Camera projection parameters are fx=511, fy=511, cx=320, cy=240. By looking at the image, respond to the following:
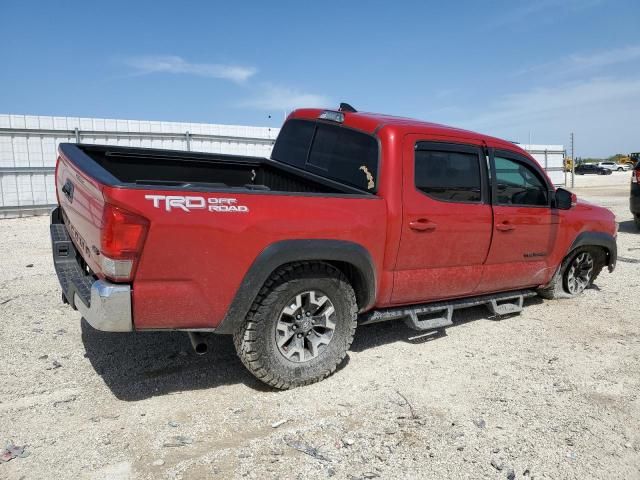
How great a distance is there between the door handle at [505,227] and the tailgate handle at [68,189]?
11.3ft

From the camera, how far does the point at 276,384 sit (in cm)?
345

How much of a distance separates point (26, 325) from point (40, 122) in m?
10.9

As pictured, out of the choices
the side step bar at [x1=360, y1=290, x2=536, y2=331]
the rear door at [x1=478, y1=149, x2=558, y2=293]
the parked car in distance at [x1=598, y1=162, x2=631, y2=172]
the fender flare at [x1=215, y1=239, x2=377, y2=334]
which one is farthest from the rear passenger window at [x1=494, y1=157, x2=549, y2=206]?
the parked car in distance at [x1=598, y1=162, x2=631, y2=172]

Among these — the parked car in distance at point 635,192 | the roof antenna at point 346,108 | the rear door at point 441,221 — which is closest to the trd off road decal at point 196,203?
the rear door at point 441,221

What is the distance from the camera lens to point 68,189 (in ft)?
11.7

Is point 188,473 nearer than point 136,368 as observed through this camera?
Yes

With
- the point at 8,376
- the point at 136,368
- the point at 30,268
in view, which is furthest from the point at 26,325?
the point at 30,268

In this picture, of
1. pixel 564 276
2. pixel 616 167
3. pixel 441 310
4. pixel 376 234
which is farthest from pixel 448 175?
pixel 616 167

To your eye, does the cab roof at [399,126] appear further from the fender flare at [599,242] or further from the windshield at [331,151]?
the fender flare at [599,242]

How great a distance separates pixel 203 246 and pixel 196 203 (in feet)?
0.82

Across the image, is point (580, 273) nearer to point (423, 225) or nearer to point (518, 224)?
point (518, 224)

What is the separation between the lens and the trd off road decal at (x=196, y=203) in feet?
9.08

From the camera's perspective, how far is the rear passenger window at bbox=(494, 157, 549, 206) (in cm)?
467

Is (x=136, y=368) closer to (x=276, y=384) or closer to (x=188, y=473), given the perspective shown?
(x=276, y=384)
